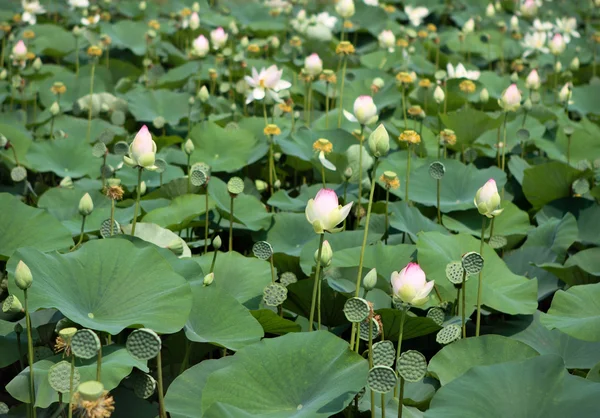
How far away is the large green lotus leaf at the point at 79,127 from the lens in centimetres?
264

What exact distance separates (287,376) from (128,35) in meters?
2.84

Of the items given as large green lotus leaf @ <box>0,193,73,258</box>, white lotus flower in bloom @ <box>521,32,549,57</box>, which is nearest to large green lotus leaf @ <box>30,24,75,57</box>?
large green lotus leaf @ <box>0,193,73,258</box>

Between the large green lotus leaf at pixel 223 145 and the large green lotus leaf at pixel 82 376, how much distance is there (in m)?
1.12

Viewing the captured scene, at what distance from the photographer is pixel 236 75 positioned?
326cm

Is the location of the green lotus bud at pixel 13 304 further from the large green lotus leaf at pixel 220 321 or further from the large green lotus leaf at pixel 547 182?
the large green lotus leaf at pixel 547 182

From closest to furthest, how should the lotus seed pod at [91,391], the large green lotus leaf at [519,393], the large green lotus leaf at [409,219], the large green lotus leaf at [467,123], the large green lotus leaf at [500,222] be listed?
the lotus seed pod at [91,391], the large green lotus leaf at [519,393], the large green lotus leaf at [409,219], the large green lotus leaf at [500,222], the large green lotus leaf at [467,123]

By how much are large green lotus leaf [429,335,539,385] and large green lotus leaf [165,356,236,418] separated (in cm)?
36

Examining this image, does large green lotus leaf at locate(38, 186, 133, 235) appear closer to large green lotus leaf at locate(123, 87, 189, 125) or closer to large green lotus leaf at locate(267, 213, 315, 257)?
large green lotus leaf at locate(267, 213, 315, 257)

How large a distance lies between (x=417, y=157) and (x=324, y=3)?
2.63 metres

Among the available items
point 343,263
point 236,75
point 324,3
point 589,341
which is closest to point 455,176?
point 343,263

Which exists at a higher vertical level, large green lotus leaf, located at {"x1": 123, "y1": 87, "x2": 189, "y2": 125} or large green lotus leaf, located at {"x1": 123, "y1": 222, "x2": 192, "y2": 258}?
large green lotus leaf, located at {"x1": 123, "y1": 222, "x2": 192, "y2": 258}

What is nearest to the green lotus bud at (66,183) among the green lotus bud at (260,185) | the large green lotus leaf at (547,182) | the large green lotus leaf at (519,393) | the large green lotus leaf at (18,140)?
the large green lotus leaf at (18,140)

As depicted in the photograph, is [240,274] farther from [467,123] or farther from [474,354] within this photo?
[467,123]

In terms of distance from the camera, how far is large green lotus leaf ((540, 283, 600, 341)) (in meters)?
1.39
